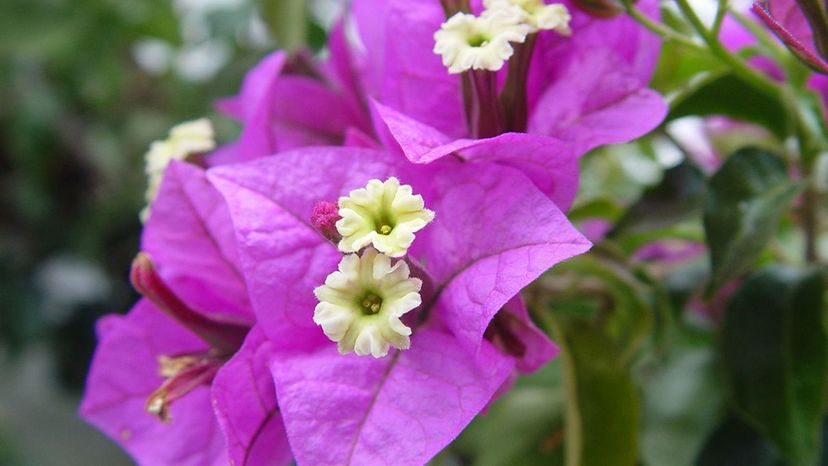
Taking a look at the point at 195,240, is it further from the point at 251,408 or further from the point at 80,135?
the point at 80,135

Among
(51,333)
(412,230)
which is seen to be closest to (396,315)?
(412,230)

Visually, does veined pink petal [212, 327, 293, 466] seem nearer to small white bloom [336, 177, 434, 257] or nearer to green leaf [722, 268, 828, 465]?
small white bloom [336, 177, 434, 257]

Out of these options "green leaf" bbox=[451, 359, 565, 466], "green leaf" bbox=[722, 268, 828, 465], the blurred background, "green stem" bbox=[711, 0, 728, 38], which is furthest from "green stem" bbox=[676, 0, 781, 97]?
the blurred background

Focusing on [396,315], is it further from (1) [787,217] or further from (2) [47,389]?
(2) [47,389]

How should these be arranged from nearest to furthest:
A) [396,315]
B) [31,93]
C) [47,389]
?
[396,315] → [31,93] → [47,389]

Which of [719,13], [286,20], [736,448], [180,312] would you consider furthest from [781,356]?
[286,20]

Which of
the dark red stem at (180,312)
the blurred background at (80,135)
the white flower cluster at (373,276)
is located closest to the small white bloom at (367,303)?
the white flower cluster at (373,276)
